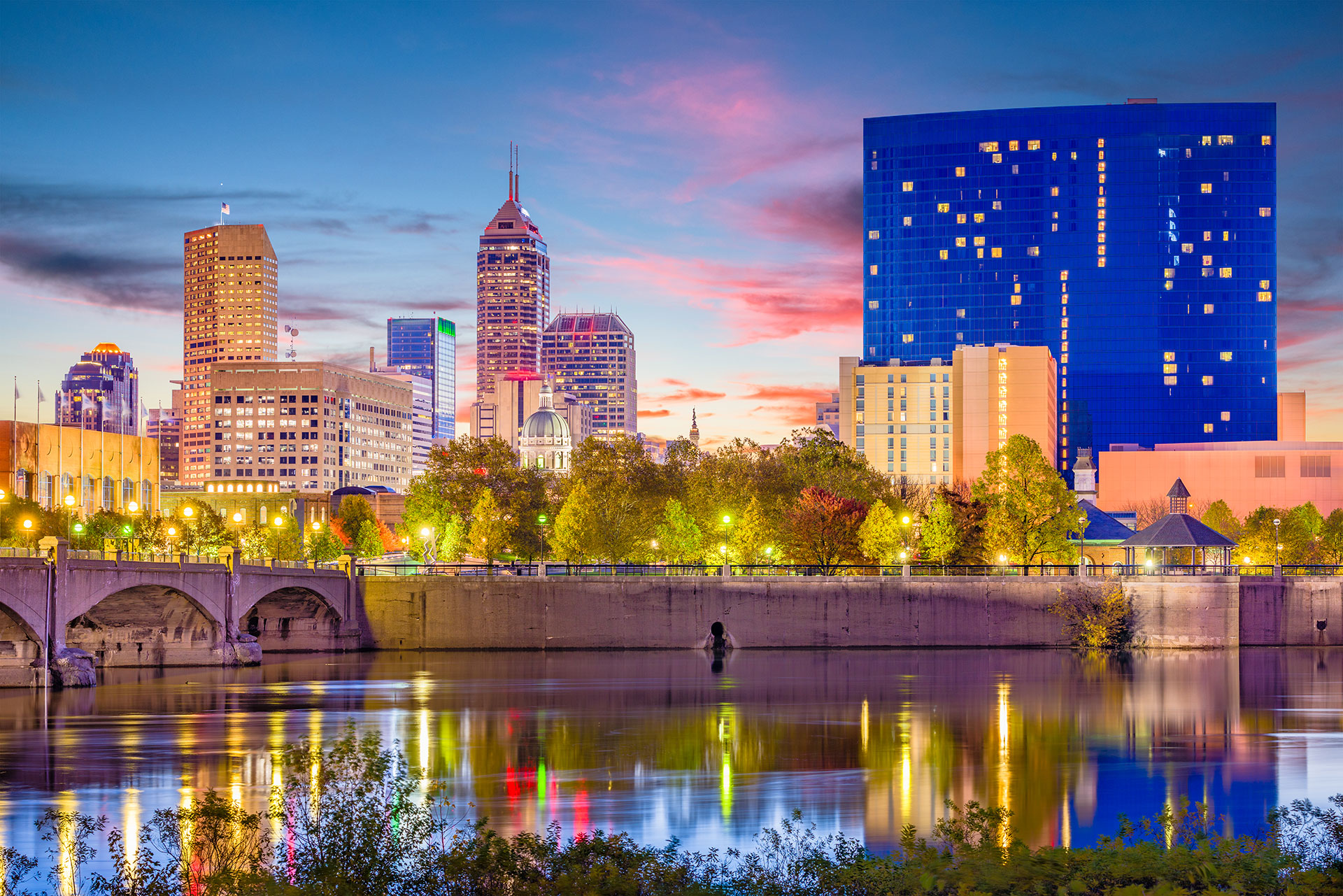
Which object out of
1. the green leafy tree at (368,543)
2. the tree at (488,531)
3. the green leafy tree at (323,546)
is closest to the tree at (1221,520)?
the tree at (488,531)

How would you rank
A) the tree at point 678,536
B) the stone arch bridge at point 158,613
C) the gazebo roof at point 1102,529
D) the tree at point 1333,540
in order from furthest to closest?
1. the tree at point 1333,540
2. the gazebo roof at point 1102,529
3. the tree at point 678,536
4. the stone arch bridge at point 158,613

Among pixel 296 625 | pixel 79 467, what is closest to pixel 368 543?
pixel 79 467

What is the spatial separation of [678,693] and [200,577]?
28264mm

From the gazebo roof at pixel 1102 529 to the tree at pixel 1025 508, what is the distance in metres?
14.1

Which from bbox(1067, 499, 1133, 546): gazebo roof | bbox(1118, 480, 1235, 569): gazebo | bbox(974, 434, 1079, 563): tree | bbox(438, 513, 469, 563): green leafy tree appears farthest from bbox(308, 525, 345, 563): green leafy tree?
bbox(1067, 499, 1133, 546): gazebo roof

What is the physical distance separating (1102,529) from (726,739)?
280 ft

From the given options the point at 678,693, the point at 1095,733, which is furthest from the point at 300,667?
the point at 1095,733

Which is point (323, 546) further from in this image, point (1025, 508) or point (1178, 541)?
point (1178, 541)

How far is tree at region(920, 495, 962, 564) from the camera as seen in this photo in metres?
110

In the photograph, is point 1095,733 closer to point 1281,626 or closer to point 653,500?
point 1281,626

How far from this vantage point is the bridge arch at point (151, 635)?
81.6 metres

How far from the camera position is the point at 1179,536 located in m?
104

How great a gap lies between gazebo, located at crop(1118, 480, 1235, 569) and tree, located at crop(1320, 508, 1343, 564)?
1614 inches

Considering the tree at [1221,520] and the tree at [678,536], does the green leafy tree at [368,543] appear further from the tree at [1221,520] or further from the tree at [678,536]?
the tree at [1221,520]
